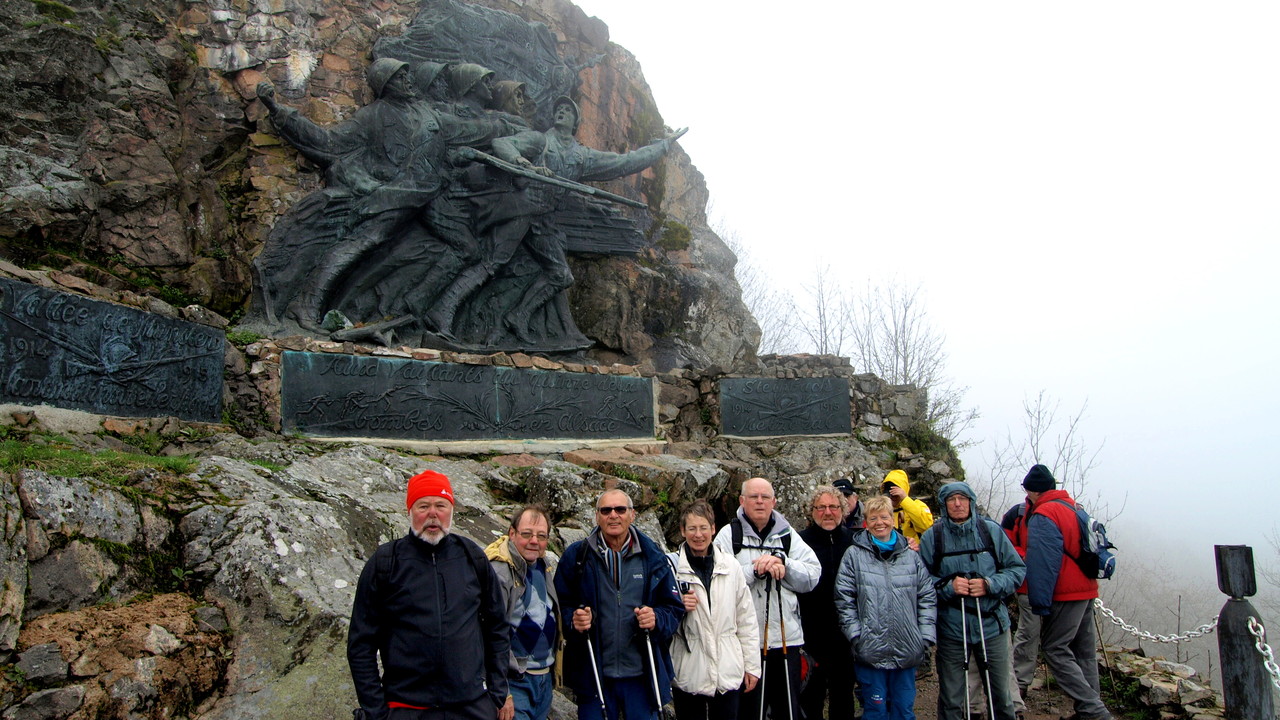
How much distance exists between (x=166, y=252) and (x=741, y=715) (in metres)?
7.75

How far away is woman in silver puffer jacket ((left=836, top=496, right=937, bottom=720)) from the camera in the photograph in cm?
423

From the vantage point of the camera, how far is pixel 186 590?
3947 millimetres

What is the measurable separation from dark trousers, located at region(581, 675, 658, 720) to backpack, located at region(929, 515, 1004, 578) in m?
1.99

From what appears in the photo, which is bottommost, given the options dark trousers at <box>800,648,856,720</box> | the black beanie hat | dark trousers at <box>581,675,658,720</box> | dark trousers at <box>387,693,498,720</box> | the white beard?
dark trousers at <box>800,648,856,720</box>

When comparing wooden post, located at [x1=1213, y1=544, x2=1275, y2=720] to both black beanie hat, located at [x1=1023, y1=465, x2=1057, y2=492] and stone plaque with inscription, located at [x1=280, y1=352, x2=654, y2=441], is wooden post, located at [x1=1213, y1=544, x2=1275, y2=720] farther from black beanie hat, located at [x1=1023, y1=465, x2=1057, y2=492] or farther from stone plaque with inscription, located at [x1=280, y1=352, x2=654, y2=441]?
stone plaque with inscription, located at [x1=280, y1=352, x2=654, y2=441]

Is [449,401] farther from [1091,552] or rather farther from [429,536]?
[1091,552]

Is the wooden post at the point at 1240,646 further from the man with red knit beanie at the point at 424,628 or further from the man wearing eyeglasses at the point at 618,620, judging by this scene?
the man with red knit beanie at the point at 424,628

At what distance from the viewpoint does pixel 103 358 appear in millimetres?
5773

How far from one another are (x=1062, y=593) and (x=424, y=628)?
13.6 feet

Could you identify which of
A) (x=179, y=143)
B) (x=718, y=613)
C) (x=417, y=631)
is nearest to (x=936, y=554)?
(x=718, y=613)

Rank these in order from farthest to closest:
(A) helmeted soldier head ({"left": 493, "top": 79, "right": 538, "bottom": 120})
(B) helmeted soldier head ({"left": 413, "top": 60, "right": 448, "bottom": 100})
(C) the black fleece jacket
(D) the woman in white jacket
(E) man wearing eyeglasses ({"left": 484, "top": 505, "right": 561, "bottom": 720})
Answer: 1. (A) helmeted soldier head ({"left": 493, "top": 79, "right": 538, "bottom": 120})
2. (B) helmeted soldier head ({"left": 413, "top": 60, "right": 448, "bottom": 100})
3. (D) the woman in white jacket
4. (E) man wearing eyeglasses ({"left": 484, "top": 505, "right": 561, "bottom": 720})
5. (C) the black fleece jacket

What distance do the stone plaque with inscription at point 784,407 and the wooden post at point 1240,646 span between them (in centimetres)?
637

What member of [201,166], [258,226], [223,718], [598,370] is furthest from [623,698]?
[201,166]

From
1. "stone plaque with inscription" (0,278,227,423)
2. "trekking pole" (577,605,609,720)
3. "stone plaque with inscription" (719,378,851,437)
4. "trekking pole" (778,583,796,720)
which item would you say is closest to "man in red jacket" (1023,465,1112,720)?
"trekking pole" (778,583,796,720)
